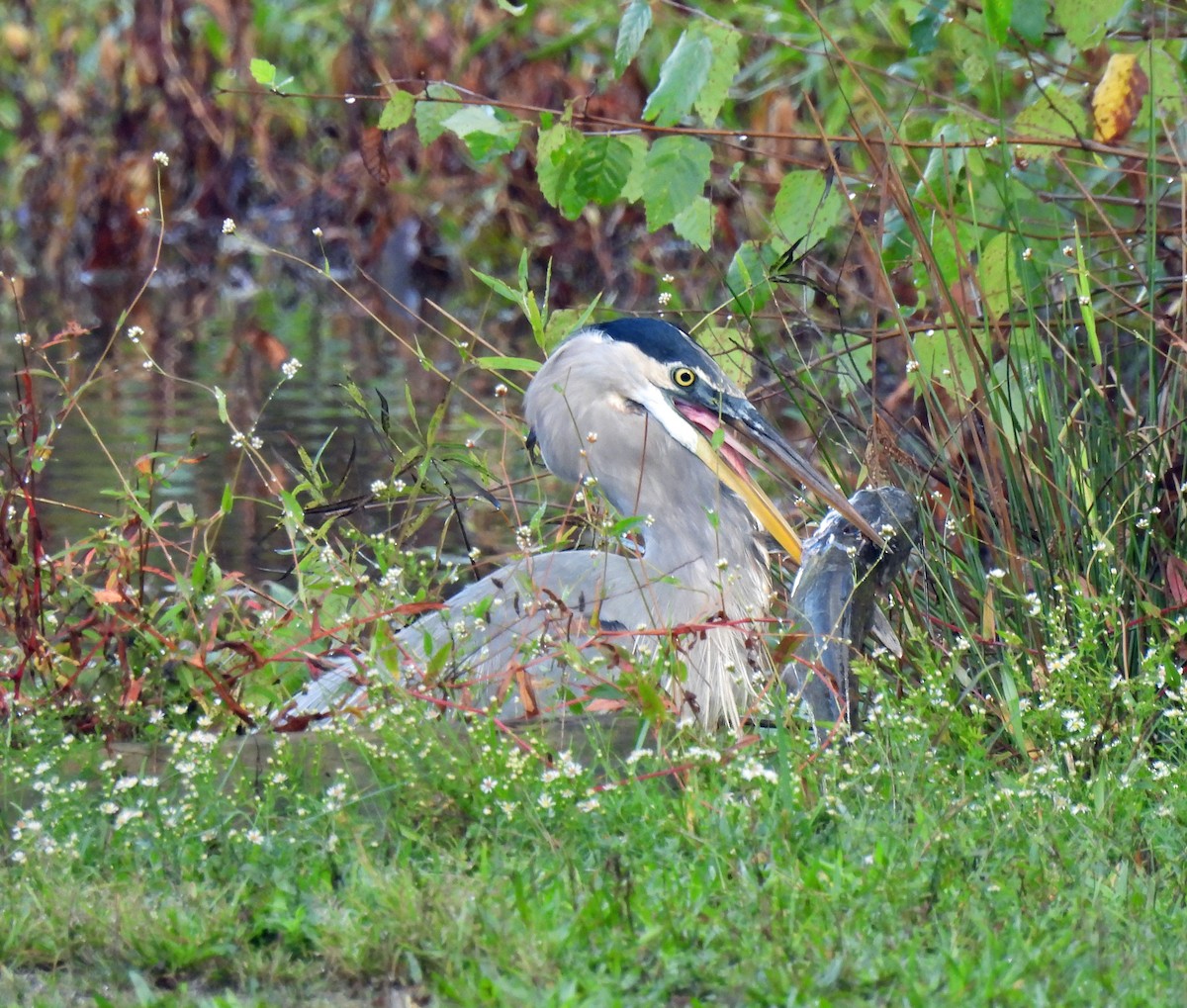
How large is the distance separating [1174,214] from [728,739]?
313 cm

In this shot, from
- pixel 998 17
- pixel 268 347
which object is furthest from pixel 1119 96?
pixel 268 347

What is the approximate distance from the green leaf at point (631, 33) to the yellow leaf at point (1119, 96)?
1.25 m

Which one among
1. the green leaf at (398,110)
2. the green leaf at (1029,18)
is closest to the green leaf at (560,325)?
the green leaf at (398,110)

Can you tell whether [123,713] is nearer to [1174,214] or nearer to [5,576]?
[5,576]

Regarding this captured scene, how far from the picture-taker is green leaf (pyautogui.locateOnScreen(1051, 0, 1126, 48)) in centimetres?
462

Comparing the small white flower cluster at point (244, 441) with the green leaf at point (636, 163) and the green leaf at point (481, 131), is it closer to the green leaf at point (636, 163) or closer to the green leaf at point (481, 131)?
the green leaf at point (481, 131)

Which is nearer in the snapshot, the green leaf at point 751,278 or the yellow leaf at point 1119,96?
the green leaf at point 751,278

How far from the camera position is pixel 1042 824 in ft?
11.0

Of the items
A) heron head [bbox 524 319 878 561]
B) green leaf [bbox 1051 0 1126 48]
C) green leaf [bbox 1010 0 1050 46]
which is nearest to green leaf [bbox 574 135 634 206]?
heron head [bbox 524 319 878 561]

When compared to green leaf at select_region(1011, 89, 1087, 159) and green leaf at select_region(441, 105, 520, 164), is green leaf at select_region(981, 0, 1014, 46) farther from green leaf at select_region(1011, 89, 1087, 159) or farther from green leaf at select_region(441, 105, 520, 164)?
green leaf at select_region(441, 105, 520, 164)

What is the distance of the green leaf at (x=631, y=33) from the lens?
459 cm

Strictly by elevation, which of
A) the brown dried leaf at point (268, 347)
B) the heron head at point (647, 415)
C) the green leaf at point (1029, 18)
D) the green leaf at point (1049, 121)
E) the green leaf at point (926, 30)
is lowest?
the brown dried leaf at point (268, 347)

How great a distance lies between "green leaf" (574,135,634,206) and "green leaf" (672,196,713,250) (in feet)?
0.55

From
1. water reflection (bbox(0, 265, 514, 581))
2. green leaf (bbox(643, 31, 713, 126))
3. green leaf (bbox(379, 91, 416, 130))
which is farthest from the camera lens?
water reflection (bbox(0, 265, 514, 581))
